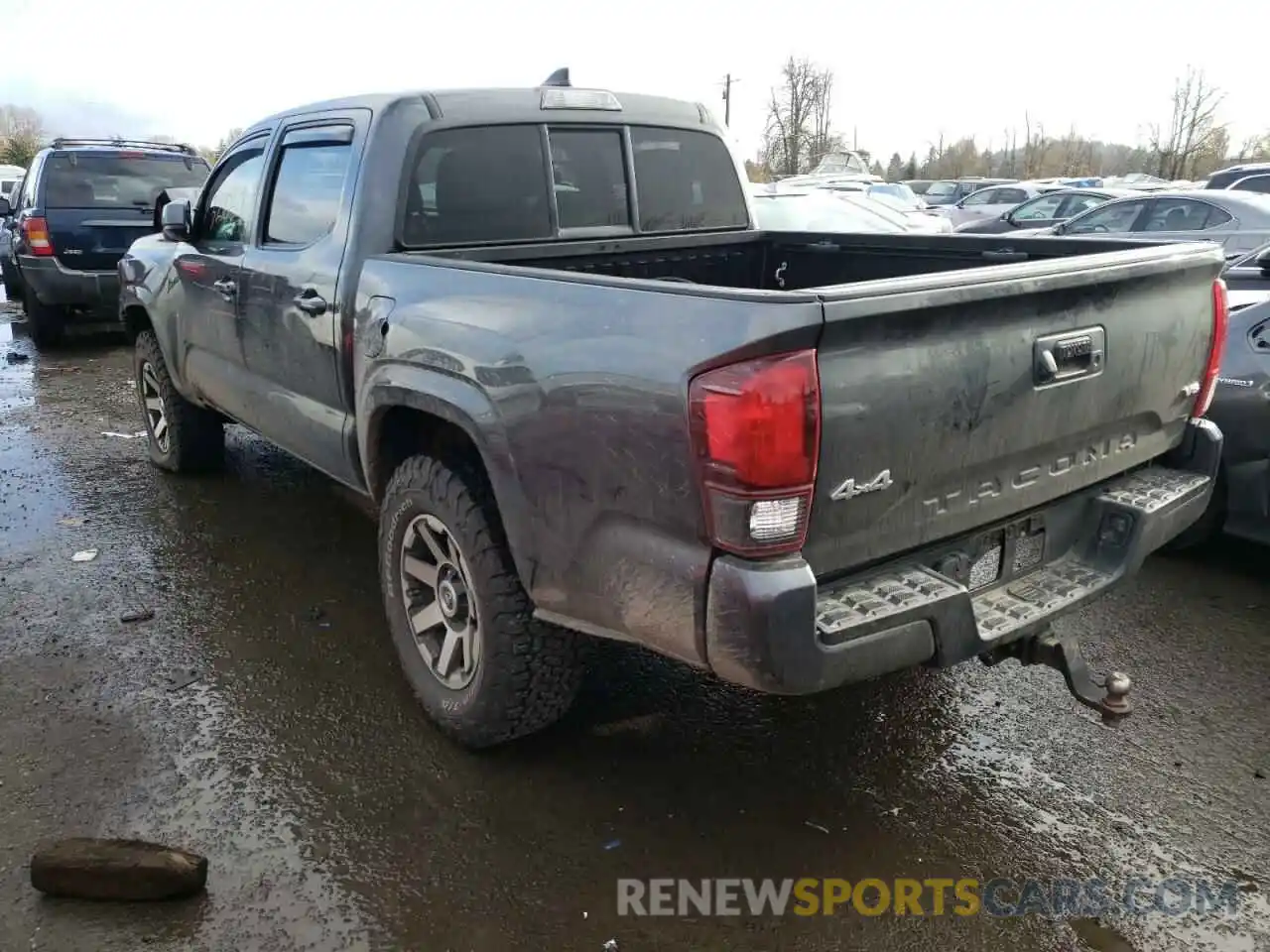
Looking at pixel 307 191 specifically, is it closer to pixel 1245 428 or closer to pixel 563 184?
pixel 563 184

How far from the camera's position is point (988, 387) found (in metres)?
2.46

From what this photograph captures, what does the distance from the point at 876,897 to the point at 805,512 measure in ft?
3.67

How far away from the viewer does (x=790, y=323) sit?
208cm

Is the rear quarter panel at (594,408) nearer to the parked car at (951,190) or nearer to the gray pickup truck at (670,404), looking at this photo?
the gray pickup truck at (670,404)

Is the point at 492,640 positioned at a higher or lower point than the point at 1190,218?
higher

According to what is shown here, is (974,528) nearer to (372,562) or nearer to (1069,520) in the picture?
(1069,520)

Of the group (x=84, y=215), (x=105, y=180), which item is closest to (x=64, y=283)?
(x=84, y=215)

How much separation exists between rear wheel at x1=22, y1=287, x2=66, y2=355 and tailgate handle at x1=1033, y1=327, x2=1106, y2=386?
1059cm

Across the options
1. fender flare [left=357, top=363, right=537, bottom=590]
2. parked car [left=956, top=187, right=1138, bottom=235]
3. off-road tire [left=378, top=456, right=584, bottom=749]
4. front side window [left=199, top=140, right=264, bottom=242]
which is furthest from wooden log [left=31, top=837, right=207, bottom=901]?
parked car [left=956, top=187, right=1138, bottom=235]

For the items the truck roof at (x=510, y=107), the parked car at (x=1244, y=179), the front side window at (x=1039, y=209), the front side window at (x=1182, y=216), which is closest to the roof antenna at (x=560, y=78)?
the truck roof at (x=510, y=107)

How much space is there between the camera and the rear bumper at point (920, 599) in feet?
7.07

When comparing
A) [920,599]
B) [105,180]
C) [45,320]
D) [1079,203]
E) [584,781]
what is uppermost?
[105,180]

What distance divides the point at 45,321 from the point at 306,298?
27.8 feet

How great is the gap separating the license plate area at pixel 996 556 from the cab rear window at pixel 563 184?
6.77 ft
